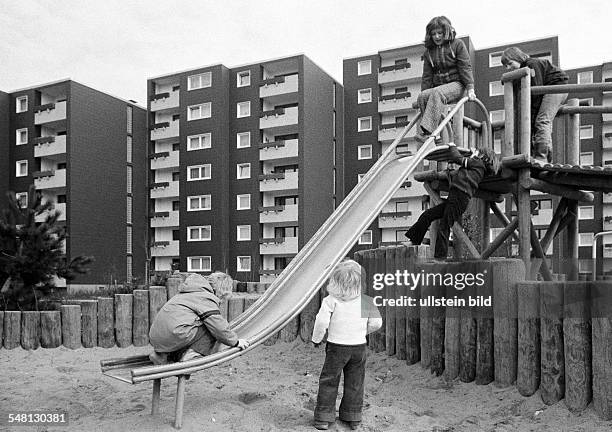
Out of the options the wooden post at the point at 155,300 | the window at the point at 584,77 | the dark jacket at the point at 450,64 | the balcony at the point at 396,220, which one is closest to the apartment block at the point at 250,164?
the balcony at the point at 396,220

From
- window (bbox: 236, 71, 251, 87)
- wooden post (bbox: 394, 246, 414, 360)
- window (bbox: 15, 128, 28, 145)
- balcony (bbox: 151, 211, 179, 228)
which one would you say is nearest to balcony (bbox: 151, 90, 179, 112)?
window (bbox: 236, 71, 251, 87)

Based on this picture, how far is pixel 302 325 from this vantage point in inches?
355

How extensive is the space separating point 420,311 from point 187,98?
4087 cm

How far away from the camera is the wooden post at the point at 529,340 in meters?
5.69

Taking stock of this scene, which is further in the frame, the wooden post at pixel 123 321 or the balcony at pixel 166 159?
the balcony at pixel 166 159

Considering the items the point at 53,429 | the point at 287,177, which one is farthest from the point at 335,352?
the point at 287,177

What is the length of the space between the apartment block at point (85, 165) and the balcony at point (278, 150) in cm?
1089

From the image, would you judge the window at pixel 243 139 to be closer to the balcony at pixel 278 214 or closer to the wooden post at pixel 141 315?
the balcony at pixel 278 214

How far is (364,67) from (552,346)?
41876 mm

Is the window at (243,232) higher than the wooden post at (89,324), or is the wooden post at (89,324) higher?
the window at (243,232)

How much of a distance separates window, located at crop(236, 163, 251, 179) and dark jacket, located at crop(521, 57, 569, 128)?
3594cm

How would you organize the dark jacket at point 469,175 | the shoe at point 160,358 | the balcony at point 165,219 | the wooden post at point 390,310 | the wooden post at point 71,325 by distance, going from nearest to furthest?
1. the shoe at point 160,358
2. the wooden post at point 390,310
3. the dark jacket at point 469,175
4. the wooden post at point 71,325
5. the balcony at point 165,219

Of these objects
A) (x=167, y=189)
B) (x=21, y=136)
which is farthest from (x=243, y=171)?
(x=21, y=136)

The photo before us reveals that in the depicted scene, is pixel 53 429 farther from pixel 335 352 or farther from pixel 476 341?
pixel 476 341
